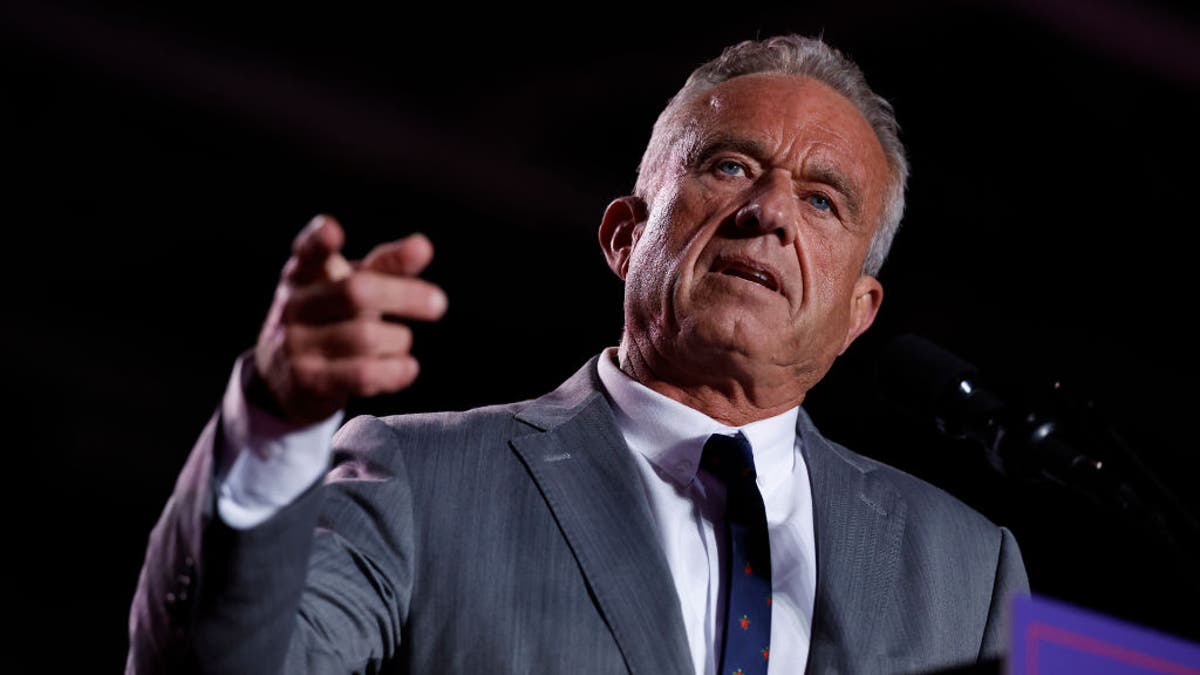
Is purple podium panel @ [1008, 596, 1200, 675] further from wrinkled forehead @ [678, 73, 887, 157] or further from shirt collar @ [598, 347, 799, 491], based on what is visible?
wrinkled forehead @ [678, 73, 887, 157]

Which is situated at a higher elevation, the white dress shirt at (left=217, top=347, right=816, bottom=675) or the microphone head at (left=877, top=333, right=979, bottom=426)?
the microphone head at (left=877, top=333, right=979, bottom=426)

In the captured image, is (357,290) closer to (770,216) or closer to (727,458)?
(727,458)

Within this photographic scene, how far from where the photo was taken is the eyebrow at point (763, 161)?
2182 millimetres

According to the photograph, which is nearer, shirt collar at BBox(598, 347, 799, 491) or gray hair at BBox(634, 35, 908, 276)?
shirt collar at BBox(598, 347, 799, 491)

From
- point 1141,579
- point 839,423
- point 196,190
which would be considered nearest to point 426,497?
point 196,190

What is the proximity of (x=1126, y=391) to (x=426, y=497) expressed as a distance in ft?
7.84

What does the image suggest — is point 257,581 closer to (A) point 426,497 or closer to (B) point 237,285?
(A) point 426,497

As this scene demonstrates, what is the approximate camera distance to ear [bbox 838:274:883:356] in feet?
7.97

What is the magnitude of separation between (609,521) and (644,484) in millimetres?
178

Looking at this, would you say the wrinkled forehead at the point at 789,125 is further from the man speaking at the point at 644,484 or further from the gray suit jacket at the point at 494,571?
the gray suit jacket at the point at 494,571

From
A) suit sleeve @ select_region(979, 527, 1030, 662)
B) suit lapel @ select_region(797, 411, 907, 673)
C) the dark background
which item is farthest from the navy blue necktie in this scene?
the dark background

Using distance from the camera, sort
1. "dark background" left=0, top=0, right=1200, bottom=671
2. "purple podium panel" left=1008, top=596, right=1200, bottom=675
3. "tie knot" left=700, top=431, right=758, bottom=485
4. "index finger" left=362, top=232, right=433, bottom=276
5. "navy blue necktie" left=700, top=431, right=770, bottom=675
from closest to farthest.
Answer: "purple podium panel" left=1008, top=596, right=1200, bottom=675, "index finger" left=362, top=232, right=433, bottom=276, "navy blue necktie" left=700, top=431, right=770, bottom=675, "tie knot" left=700, top=431, right=758, bottom=485, "dark background" left=0, top=0, right=1200, bottom=671

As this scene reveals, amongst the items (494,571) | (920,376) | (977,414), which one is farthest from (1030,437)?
(494,571)

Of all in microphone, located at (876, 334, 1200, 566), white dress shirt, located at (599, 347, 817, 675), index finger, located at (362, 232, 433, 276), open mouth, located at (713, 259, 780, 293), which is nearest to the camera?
index finger, located at (362, 232, 433, 276)
